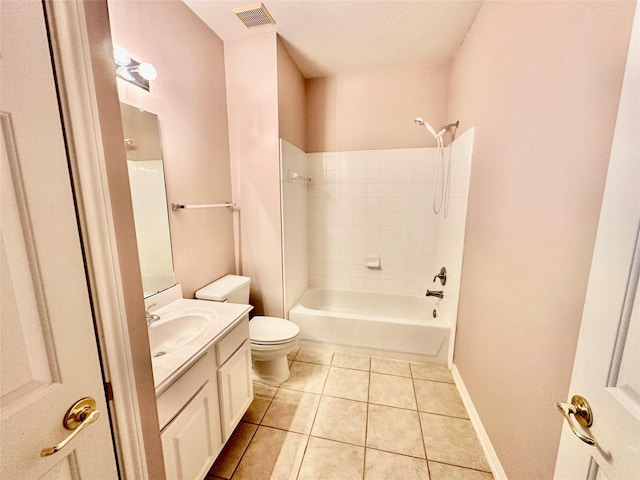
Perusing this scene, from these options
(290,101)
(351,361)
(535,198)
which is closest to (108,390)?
(535,198)

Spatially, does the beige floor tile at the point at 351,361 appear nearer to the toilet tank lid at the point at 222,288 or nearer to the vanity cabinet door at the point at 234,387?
the vanity cabinet door at the point at 234,387

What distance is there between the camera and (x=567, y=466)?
64cm

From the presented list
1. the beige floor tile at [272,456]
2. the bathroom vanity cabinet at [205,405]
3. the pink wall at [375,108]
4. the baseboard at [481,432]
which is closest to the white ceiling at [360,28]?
the pink wall at [375,108]

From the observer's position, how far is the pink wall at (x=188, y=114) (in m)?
1.41

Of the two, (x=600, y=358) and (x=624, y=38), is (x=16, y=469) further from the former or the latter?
(x=624, y=38)

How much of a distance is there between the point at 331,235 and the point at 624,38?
2.39m

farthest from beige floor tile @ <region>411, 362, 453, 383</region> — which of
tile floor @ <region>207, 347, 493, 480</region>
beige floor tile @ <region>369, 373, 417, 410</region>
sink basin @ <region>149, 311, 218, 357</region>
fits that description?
sink basin @ <region>149, 311, 218, 357</region>

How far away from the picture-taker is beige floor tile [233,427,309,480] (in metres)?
1.34

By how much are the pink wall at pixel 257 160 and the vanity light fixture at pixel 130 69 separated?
850mm

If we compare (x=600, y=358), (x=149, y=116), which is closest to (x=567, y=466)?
(x=600, y=358)

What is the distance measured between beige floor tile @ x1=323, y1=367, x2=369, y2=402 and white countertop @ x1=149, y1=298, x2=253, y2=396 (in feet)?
3.24

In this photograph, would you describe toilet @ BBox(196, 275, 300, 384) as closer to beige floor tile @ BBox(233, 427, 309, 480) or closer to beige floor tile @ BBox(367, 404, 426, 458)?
beige floor tile @ BBox(233, 427, 309, 480)

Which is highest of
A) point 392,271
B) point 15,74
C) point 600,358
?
point 15,74

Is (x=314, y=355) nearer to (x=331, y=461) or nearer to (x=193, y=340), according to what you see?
(x=331, y=461)
